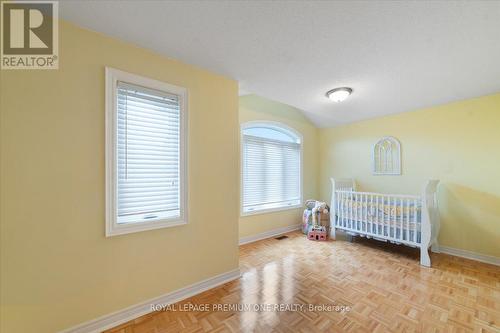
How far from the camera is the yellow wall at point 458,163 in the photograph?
2.68 metres

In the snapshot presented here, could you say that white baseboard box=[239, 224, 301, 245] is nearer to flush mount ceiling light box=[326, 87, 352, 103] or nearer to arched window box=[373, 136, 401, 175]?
arched window box=[373, 136, 401, 175]

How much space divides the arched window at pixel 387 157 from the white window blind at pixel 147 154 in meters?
3.64

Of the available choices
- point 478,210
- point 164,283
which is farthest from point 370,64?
point 164,283

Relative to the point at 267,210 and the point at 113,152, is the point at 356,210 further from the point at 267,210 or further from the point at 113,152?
the point at 113,152

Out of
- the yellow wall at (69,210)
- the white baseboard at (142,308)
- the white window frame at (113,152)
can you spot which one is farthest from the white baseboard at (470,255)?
the white window frame at (113,152)

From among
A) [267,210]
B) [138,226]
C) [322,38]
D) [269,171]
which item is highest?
[322,38]

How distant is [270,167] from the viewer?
12.8 feet

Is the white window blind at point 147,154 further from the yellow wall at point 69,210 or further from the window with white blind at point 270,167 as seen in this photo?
the window with white blind at point 270,167

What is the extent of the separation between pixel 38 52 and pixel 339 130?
460cm

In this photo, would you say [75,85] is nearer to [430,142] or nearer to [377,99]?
[377,99]

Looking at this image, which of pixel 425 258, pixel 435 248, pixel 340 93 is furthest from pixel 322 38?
pixel 435 248

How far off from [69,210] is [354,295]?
2.58 meters

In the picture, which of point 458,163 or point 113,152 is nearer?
point 113,152

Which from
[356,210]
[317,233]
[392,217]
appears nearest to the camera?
[392,217]
